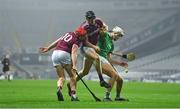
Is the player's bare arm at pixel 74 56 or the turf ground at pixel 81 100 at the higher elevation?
the player's bare arm at pixel 74 56

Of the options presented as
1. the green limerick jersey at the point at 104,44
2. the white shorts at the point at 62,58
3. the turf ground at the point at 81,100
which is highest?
the green limerick jersey at the point at 104,44

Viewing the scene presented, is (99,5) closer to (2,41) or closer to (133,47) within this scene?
(133,47)

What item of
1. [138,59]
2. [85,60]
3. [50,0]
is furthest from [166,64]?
[85,60]

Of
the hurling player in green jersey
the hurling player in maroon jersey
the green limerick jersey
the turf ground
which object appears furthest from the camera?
the green limerick jersey

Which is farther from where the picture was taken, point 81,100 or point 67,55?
point 81,100

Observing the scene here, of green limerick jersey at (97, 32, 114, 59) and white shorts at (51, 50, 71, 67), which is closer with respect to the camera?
Result: white shorts at (51, 50, 71, 67)

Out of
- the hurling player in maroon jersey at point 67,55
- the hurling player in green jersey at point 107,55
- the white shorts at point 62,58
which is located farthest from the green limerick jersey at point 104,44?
the white shorts at point 62,58

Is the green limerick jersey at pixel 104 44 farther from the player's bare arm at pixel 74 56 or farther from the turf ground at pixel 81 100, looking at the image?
the turf ground at pixel 81 100

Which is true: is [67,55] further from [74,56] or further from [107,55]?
[107,55]

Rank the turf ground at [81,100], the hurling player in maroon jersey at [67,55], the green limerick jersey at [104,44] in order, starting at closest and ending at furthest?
the turf ground at [81,100], the hurling player in maroon jersey at [67,55], the green limerick jersey at [104,44]

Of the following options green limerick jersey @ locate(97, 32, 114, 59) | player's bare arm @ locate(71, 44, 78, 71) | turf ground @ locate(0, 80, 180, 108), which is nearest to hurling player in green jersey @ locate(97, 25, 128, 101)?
green limerick jersey @ locate(97, 32, 114, 59)

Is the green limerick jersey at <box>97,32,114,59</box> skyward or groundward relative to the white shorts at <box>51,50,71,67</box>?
skyward

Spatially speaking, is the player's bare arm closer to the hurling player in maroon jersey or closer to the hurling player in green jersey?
the hurling player in maroon jersey

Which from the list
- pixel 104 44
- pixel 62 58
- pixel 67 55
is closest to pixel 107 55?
pixel 104 44
